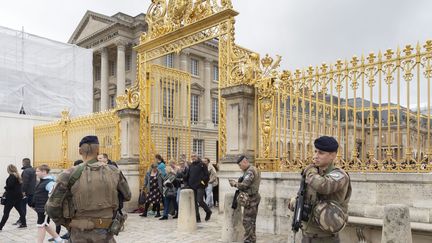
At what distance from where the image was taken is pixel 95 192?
14.5 ft

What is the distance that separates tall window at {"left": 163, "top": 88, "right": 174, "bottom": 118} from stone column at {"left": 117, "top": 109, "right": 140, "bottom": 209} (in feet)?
3.63

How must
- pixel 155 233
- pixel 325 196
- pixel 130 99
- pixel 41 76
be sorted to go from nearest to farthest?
pixel 325 196
pixel 155 233
pixel 130 99
pixel 41 76

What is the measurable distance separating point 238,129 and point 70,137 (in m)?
10.1

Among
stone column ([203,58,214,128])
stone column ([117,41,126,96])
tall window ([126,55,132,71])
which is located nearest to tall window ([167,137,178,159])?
stone column ([203,58,214,128])

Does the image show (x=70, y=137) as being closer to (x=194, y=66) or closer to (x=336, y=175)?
(x=336, y=175)

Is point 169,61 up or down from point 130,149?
up

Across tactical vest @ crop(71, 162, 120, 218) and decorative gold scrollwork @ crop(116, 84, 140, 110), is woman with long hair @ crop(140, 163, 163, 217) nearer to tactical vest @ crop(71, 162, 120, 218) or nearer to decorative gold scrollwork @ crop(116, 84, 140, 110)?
decorative gold scrollwork @ crop(116, 84, 140, 110)

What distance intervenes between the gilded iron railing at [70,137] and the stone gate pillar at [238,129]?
542cm

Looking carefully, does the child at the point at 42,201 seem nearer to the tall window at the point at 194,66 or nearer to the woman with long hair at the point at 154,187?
the woman with long hair at the point at 154,187

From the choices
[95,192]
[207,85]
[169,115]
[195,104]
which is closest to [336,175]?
[95,192]

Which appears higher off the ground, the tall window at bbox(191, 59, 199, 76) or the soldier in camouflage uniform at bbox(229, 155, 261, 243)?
the tall window at bbox(191, 59, 199, 76)

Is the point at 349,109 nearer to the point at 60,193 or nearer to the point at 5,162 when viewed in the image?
the point at 60,193

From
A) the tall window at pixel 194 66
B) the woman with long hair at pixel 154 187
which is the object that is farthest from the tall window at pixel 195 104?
the woman with long hair at pixel 154 187

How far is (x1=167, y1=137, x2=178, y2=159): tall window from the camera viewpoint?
46.2 feet
